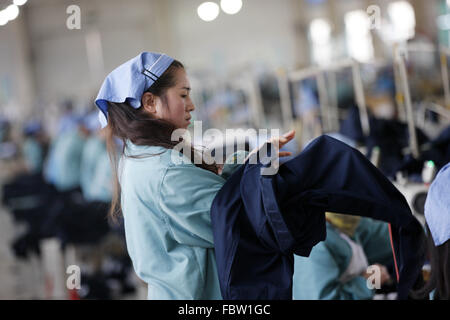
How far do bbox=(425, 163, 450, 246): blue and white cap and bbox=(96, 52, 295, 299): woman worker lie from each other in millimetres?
395

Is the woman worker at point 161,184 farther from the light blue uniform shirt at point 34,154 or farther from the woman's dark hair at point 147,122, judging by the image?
the light blue uniform shirt at point 34,154

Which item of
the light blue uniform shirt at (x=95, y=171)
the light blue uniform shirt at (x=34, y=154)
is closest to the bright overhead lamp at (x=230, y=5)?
the light blue uniform shirt at (x=95, y=171)

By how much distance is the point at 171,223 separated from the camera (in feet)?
4.63

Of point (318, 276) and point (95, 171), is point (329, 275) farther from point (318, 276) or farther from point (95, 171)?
point (95, 171)

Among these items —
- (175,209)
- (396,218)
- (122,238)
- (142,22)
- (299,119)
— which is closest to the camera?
(396,218)

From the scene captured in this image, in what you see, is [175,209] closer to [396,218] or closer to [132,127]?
[132,127]

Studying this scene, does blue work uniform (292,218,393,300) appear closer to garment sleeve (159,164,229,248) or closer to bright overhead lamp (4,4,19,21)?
garment sleeve (159,164,229,248)

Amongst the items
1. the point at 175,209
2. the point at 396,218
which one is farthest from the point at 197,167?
the point at 396,218

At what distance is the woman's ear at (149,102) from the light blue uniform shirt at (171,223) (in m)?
0.10

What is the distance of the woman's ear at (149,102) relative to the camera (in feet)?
4.73

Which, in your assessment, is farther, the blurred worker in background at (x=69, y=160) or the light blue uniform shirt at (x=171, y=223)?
the blurred worker in background at (x=69, y=160)

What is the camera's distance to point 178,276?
4.62 ft

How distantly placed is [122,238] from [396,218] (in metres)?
3.21

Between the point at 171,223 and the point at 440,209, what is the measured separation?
2.16 ft
